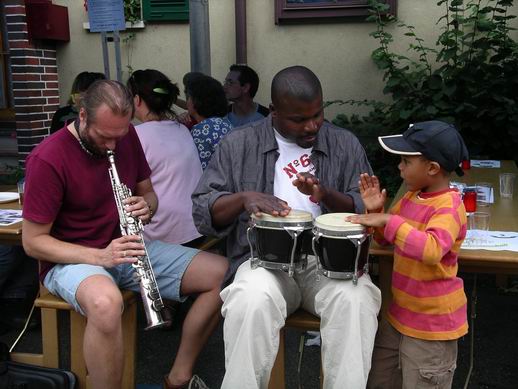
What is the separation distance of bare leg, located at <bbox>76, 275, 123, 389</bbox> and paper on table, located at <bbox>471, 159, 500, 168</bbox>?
2937 millimetres

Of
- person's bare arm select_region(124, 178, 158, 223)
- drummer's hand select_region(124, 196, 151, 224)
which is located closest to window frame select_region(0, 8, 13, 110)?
person's bare arm select_region(124, 178, 158, 223)

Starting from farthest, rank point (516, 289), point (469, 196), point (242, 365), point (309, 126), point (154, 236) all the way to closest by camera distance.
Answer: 1. point (516, 289)
2. point (154, 236)
3. point (469, 196)
4. point (309, 126)
5. point (242, 365)

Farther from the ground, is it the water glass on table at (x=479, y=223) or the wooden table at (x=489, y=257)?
Answer: the water glass on table at (x=479, y=223)

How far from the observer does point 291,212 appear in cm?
253

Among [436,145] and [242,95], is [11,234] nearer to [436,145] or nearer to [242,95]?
[436,145]

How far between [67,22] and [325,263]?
15.1 feet

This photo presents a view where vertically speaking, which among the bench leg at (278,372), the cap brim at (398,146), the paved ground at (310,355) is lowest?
the paved ground at (310,355)

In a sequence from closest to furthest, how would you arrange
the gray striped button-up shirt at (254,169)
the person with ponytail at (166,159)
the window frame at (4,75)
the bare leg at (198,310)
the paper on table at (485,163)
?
the gray striped button-up shirt at (254,169)
the bare leg at (198,310)
the person with ponytail at (166,159)
the paper on table at (485,163)
the window frame at (4,75)

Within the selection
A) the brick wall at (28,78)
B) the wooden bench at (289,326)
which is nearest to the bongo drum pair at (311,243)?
the wooden bench at (289,326)

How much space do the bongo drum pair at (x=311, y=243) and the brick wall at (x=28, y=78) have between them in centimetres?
409

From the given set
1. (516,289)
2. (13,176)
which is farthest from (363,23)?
(13,176)

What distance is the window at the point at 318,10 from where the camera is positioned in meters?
5.39

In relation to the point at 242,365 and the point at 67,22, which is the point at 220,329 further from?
the point at 67,22

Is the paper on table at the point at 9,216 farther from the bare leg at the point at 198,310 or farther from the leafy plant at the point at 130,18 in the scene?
the leafy plant at the point at 130,18
